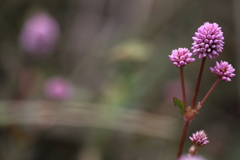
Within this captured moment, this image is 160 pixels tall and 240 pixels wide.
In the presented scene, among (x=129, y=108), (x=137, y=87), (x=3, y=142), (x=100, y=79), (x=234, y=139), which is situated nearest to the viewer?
(x=3, y=142)

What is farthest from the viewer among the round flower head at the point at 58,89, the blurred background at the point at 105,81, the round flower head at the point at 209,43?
the round flower head at the point at 58,89

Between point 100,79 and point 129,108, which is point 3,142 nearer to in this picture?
point 129,108

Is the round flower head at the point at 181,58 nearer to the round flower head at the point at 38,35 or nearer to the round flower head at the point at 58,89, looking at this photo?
the round flower head at the point at 58,89

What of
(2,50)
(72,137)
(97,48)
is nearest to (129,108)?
(72,137)

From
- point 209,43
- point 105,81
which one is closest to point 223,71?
point 209,43

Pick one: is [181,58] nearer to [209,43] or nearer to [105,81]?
[209,43]

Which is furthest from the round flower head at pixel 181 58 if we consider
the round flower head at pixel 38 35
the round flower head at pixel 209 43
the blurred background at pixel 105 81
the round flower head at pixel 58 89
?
the round flower head at pixel 38 35

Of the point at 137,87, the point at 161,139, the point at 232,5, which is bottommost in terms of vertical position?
the point at 161,139
